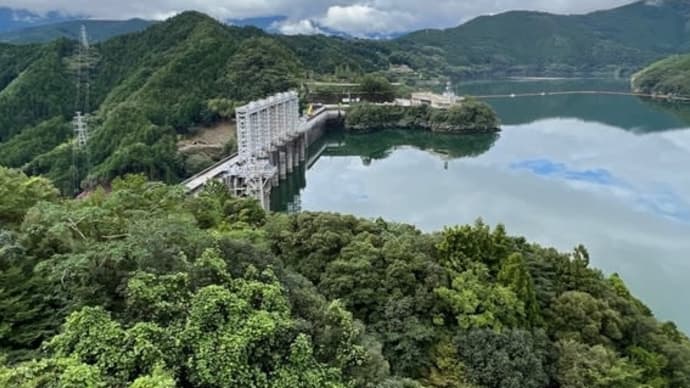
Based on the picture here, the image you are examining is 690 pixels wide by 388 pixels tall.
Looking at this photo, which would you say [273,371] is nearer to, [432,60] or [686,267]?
[686,267]

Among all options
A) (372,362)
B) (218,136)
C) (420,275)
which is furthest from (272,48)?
(372,362)

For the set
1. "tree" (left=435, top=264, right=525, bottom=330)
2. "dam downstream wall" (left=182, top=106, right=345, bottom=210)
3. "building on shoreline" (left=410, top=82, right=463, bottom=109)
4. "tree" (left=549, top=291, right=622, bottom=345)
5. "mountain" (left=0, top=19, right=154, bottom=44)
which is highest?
"mountain" (left=0, top=19, right=154, bottom=44)

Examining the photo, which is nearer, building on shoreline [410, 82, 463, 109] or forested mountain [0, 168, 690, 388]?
forested mountain [0, 168, 690, 388]

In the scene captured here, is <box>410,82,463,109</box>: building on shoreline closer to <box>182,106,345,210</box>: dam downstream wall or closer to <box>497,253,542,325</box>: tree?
<box>182,106,345,210</box>: dam downstream wall

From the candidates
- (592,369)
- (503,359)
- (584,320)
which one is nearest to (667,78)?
(584,320)

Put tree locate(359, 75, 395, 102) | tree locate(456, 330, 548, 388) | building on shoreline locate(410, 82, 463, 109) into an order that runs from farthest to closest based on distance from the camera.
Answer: tree locate(359, 75, 395, 102)
building on shoreline locate(410, 82, 463, 109)
tree locate(456, 330, 548, 388)

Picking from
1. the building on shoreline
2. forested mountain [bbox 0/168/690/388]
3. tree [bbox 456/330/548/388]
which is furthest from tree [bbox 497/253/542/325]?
the building on shoreline

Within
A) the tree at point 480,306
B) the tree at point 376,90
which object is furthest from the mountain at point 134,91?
the tree at point 480,306
